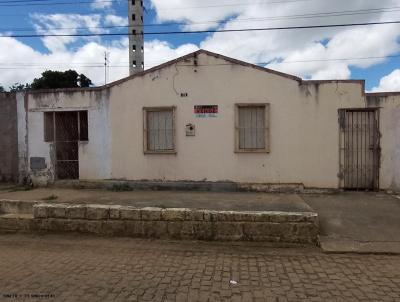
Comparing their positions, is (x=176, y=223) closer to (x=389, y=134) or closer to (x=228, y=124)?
(x=228, y=124)

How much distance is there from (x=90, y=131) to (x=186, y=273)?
6873mm

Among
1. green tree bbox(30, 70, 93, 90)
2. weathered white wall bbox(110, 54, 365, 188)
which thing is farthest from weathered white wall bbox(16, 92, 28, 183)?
green tree bbox(30, 70, 93, 90)

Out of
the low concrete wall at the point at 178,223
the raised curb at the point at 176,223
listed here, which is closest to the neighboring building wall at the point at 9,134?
the raised curb at the point at 176,223

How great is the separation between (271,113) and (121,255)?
5766 mm

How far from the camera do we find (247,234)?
6.62m

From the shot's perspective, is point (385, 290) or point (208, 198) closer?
point (385, 290)

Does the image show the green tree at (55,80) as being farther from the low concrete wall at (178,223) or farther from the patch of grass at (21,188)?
the low concrete wall at (178,223)

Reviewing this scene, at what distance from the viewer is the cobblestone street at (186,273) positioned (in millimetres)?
4434

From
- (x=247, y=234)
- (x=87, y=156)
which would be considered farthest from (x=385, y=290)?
(x=87, y=156)

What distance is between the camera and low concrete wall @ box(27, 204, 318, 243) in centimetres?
649

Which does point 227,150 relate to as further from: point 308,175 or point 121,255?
point 121,255

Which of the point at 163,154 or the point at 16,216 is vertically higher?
the point at 163,154

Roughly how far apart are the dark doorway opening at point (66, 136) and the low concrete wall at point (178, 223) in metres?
4.03

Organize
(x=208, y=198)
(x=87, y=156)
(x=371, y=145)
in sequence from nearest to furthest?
(x=208, y=198), (x=371, y=145), (x=87, y=156)
